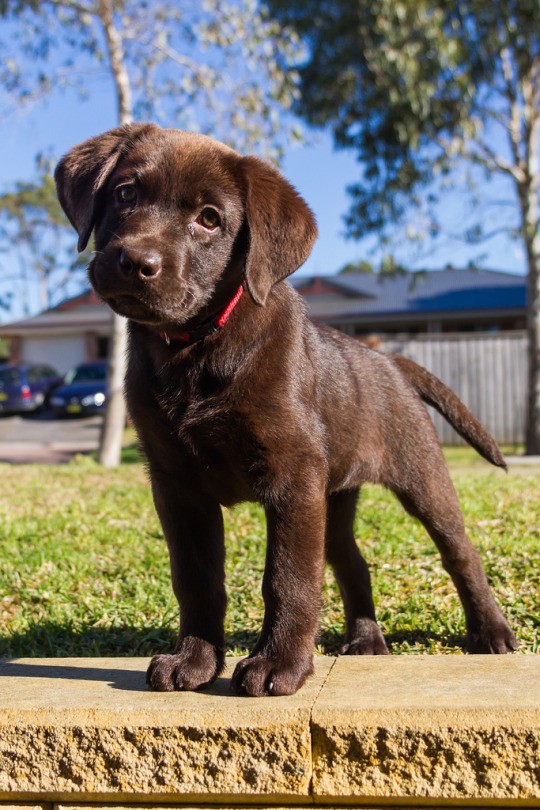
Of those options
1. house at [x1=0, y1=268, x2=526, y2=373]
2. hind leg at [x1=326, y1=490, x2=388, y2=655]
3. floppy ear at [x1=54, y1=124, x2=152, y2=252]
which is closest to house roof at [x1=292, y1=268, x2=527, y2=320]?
house at [x1=0, y1=268, x2=526, y2=373]

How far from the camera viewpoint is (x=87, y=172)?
3.02 m

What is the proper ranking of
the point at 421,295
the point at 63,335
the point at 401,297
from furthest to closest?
the point at 63,335 → the point at 401,297 → the point at 421,295

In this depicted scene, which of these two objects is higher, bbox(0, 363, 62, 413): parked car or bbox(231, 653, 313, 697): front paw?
bbox(231, 653, 313, 697): front paw

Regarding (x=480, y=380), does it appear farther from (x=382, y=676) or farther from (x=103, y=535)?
(x=382, y=676)

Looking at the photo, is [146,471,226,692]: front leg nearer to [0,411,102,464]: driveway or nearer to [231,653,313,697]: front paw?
[231,653,313,697]: front paw

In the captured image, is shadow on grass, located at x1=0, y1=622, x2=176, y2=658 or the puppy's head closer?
the puppy's head

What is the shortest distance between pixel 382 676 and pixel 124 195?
1714mm

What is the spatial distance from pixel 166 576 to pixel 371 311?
30546 mm

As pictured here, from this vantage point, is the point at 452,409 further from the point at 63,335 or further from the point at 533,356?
the point at 63,335

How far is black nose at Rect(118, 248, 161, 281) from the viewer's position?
8.19ft

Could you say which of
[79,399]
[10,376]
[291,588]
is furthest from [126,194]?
[10,376]

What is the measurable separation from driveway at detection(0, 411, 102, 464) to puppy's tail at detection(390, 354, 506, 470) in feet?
48.0

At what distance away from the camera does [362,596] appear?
147 inches

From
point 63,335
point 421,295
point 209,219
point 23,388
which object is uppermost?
point 209,219
